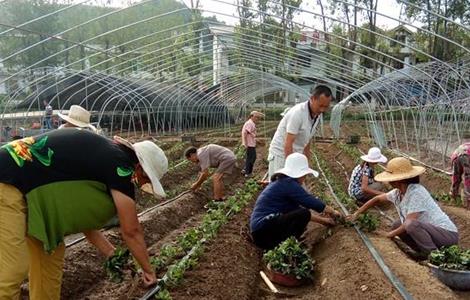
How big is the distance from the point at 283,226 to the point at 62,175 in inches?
122

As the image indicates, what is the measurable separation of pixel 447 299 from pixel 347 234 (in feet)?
5.86

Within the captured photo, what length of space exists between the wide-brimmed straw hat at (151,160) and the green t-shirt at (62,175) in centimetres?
10

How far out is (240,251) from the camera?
248 inches

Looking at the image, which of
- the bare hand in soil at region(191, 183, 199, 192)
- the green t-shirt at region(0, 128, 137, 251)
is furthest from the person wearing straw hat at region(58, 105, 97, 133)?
the bare hand in soil at region(191, 183, 199, 192)

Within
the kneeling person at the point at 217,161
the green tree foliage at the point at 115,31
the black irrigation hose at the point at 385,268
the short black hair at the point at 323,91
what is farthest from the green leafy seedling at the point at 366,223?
the green tree foliage at the point at 115,31

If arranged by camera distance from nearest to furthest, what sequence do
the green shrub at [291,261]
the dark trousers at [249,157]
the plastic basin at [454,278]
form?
the plastic basin at [454,278]
the green shrub at [291,261]
the dark trousers at [249,157]

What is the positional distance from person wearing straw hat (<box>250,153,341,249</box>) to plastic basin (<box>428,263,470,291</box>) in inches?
52.8

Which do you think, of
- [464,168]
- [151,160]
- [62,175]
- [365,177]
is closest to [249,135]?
[365,177]

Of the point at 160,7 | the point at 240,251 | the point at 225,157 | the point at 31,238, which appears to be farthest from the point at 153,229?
the point at 160,7

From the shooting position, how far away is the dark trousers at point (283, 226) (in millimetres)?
5930

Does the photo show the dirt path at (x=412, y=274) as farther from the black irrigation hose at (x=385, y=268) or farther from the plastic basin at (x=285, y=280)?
the plastic basin at (x=285, y=280)

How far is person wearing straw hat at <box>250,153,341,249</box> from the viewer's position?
19.0ft

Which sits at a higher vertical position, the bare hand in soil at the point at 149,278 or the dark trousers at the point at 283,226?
the bare hand in soil at the point at 149,278

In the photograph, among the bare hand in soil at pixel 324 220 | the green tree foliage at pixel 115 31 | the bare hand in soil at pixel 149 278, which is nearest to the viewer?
the bare hand in soil at pixel 149 278
